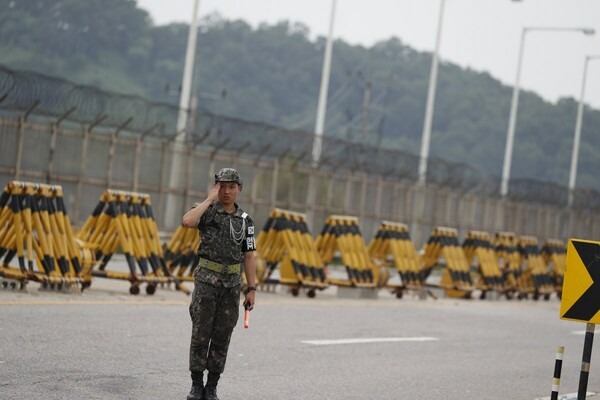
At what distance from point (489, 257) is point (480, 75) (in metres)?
93.2

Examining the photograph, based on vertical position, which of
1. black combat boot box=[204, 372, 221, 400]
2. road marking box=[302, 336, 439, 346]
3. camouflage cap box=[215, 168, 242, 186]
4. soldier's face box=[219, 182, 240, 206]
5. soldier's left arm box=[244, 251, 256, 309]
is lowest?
road marking box=[302, 336, 439, 346]

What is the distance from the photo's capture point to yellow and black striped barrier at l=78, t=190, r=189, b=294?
65.4 feet

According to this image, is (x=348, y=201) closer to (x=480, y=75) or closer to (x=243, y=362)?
(x=243, y=362)

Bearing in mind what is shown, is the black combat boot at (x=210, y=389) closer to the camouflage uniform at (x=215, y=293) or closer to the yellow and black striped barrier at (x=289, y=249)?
the camouflage uniform at (x=215, y=293)

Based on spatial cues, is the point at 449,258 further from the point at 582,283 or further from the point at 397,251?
the point at 582,283

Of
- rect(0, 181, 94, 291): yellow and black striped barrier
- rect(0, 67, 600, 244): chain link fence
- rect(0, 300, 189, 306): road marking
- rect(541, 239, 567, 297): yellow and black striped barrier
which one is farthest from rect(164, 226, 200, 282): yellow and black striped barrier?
rect(541, 239, 567, 297): yellow and black striped barrier

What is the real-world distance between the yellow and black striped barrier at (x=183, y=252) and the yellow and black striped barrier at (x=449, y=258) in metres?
8.89

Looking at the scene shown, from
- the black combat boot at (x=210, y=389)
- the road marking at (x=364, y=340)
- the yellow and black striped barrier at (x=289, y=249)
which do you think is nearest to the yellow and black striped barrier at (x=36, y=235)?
the road marking at (x=364, y=340)

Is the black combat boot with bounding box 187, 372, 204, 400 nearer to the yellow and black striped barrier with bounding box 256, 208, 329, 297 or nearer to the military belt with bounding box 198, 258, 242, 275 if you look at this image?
the military belt with bounding box 198, 258, 242, 275

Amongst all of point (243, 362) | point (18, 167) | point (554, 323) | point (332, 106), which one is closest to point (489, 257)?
point (554, 323)

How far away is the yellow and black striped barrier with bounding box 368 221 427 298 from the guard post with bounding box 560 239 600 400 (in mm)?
16103

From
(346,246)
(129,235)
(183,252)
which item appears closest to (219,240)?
(129,235)

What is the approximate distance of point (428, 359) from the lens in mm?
15555

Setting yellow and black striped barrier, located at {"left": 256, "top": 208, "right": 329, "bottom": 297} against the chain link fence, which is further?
the chain link fence
